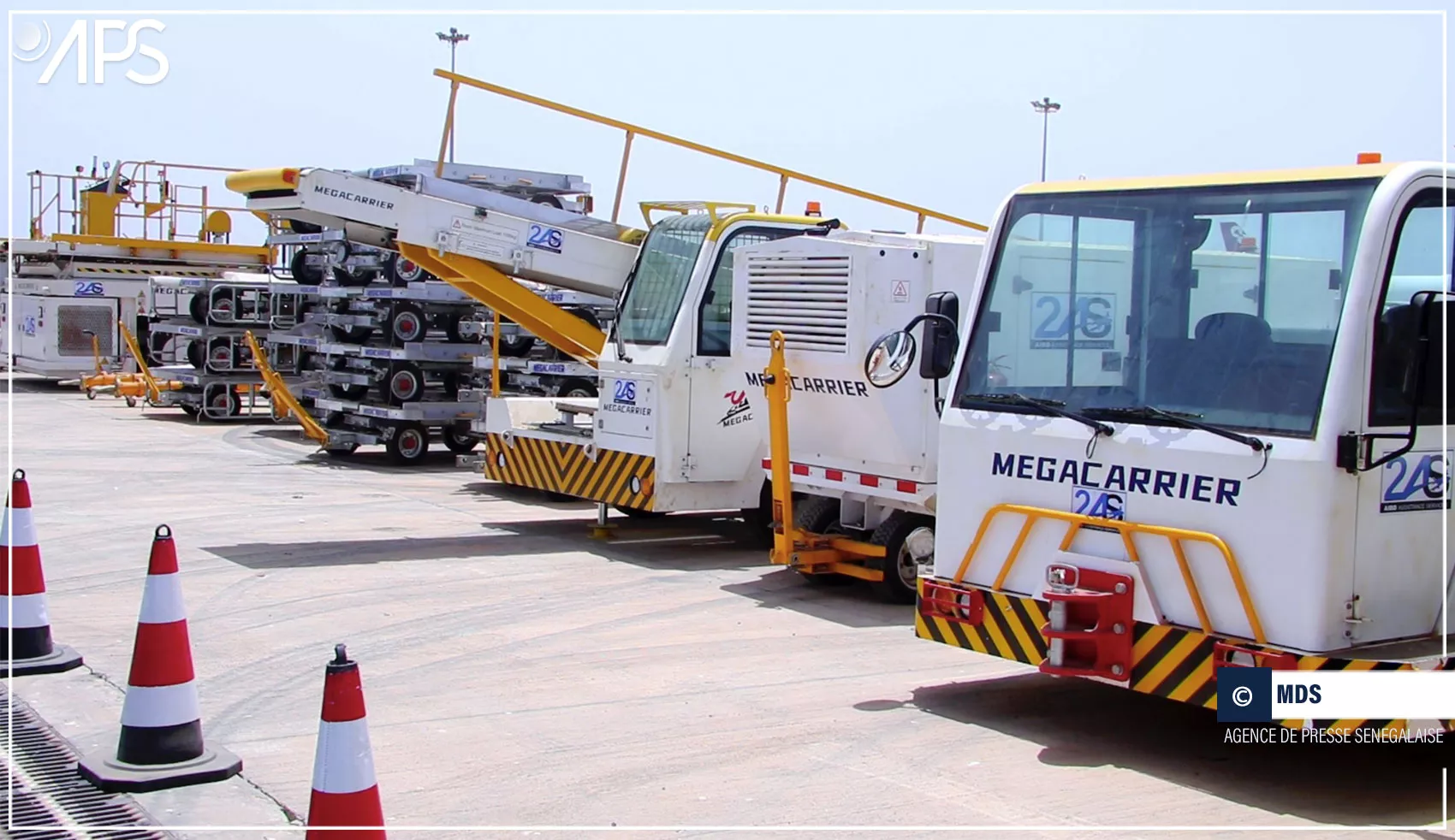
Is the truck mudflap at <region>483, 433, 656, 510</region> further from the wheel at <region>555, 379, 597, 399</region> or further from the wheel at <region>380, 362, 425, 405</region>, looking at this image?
the wheel at <region>380, 362, 425, 405</region>

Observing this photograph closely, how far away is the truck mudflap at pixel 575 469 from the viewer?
1122 cm

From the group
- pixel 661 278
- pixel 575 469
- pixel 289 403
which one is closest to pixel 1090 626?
pixel 661 278

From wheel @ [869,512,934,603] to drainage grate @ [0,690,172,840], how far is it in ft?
16.2

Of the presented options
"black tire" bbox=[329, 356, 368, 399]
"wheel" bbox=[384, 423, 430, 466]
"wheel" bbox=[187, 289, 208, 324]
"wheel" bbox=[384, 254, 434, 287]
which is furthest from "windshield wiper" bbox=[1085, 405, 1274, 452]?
"wheel" bbox=[187, 289, 208, 324]

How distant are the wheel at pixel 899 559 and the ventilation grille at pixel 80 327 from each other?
23174mm

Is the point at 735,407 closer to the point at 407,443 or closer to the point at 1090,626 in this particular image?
the point at 1090,626

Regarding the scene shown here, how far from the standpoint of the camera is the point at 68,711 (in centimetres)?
669

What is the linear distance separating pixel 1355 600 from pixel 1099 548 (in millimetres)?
1046

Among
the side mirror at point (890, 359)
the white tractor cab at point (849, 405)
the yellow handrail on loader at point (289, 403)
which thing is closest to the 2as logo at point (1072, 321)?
the side mirror at point (890, 359)

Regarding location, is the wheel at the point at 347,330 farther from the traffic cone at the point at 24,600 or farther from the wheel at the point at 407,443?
the traffic cone at the point at 24,600

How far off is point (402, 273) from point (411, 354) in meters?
0.94

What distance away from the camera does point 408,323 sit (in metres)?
17.4

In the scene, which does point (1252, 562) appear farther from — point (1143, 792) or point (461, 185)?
point (461, 185)

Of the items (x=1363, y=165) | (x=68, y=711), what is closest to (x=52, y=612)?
(x=68, y=711)
